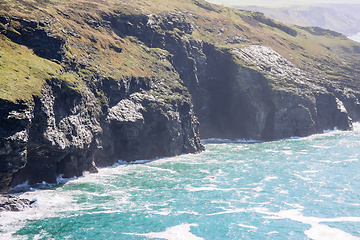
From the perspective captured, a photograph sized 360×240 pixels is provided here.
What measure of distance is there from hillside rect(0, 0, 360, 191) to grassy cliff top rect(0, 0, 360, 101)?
388 mm

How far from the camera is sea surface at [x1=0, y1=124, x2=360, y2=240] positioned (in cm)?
4989

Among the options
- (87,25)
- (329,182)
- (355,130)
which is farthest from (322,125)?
(87,25)

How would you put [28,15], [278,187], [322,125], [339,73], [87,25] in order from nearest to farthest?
1. [278,187]
2. [28,15]
3. [87,25]
4. [322,125]
5. [339,73]

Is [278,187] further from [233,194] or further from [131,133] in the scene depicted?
[131,133]

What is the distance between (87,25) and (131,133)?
37910 millimetres

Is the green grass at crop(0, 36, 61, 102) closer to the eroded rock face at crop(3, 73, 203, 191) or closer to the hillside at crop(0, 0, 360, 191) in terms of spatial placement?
the hillside at crop(0, 0, 360, 191)

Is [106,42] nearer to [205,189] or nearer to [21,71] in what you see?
[21,71]

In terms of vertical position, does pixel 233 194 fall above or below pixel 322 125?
below

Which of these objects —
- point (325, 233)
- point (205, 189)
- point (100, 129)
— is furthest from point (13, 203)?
point (325, 233)

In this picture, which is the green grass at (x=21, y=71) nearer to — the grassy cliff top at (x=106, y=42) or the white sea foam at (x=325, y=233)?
the grassy cliff top at (x=106, y=42)

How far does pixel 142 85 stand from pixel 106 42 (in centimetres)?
1652

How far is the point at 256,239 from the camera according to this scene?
158ft

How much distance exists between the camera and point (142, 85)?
101438mm

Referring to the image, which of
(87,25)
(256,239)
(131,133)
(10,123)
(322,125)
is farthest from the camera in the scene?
(322,125)
